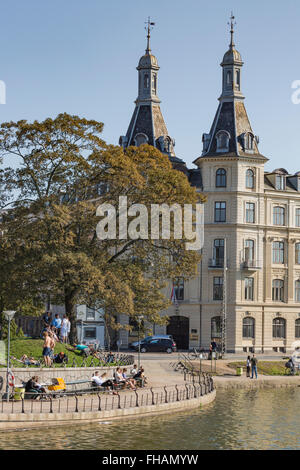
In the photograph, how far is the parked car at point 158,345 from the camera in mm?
67938

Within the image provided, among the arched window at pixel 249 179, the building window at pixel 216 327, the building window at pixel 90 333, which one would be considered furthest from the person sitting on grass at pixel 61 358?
the arched window at pixel 249 179

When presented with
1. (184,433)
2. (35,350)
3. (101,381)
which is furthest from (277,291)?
(184,433)

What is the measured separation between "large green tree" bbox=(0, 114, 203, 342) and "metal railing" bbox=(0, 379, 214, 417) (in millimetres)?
7754

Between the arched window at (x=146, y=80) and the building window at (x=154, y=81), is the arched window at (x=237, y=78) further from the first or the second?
the arched window at (x=146, y=80)

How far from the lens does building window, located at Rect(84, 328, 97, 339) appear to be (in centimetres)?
7456

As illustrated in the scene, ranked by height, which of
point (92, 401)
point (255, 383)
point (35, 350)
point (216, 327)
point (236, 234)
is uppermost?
point (236, 234)

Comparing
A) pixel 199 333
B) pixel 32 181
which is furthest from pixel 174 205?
pixel 199 333

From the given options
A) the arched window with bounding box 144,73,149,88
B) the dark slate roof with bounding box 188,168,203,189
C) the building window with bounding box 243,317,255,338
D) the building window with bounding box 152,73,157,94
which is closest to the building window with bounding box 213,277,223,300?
the building window with bounding box 243,317,255,338

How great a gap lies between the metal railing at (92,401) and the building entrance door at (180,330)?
3417cm

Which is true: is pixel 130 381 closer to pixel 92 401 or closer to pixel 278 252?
pixel 92 401

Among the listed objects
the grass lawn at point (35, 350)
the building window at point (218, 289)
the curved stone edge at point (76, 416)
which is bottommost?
the curved stone edge at point (76, 416)

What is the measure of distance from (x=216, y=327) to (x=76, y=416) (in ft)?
148

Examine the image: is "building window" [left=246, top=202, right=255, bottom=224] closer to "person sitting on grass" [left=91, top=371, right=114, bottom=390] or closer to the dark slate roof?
the dark slate roof

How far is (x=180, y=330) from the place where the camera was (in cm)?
7544
